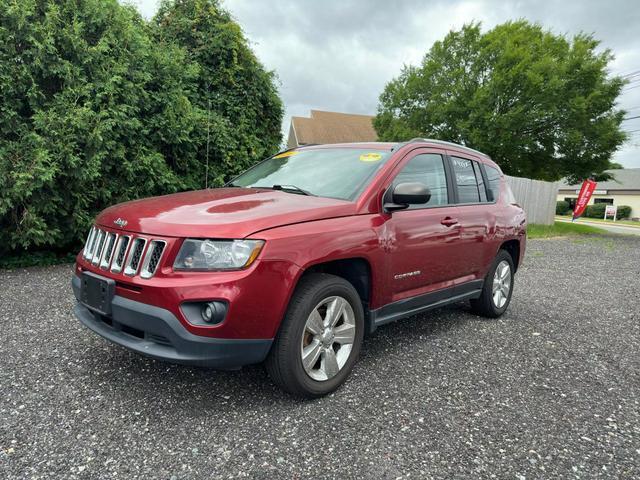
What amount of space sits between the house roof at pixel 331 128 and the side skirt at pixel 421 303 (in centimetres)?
3252

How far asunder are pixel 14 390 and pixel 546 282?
7.02 meters

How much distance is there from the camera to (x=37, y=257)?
6.50 meters

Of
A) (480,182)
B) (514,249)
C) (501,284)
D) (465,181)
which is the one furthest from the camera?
(514,249)

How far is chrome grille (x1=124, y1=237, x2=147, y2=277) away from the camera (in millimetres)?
2516

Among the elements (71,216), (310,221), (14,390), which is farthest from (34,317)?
(310,221)

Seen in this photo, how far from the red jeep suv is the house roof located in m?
32.9

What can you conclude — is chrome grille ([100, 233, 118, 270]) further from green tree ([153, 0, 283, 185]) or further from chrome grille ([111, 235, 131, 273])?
green tree ([153, 0, 283, 185])

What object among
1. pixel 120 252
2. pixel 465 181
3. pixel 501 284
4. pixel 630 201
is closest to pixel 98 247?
pixel 120 252

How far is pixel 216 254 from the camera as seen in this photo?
2369 mm

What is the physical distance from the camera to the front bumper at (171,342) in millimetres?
2316

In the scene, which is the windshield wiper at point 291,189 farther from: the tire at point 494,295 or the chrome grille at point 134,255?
the tire at point 494,295

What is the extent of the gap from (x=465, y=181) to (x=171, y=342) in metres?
3.06

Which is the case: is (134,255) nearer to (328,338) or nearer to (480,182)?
(328,338)

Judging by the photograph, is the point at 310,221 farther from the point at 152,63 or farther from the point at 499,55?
the point at 499,55
